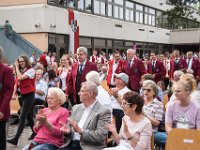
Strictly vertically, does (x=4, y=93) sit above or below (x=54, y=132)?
above

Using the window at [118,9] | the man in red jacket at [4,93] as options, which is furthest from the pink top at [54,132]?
the window at [118,9]

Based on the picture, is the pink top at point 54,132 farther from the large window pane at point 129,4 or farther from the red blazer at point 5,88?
the large window pane at point 129,4

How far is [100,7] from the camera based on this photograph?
31.3m

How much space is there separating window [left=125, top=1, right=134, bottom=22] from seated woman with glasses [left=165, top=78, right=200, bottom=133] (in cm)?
3201

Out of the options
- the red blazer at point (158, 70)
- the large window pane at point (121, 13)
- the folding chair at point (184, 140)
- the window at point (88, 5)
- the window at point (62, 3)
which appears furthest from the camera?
the large window pane at point (121, 13)

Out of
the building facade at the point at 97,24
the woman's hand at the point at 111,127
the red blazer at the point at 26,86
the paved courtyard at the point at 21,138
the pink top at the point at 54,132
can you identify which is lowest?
the paved courtyard at the point at 21,138

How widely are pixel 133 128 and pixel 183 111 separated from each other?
85 centimetres

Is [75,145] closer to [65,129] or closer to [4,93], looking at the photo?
[65,129]

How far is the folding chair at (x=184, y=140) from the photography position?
4.29m

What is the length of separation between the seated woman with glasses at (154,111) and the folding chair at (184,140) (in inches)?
37.6

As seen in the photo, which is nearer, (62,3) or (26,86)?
(26,86)

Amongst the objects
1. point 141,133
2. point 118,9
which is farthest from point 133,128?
point 118,9

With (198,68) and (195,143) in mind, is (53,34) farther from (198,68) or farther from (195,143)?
(195,143)

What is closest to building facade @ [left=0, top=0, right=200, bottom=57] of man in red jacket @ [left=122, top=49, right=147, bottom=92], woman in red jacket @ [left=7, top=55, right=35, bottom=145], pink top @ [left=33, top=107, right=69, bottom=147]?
man in red jacket @ [left=122, top=49, right=147, bottom=92]
